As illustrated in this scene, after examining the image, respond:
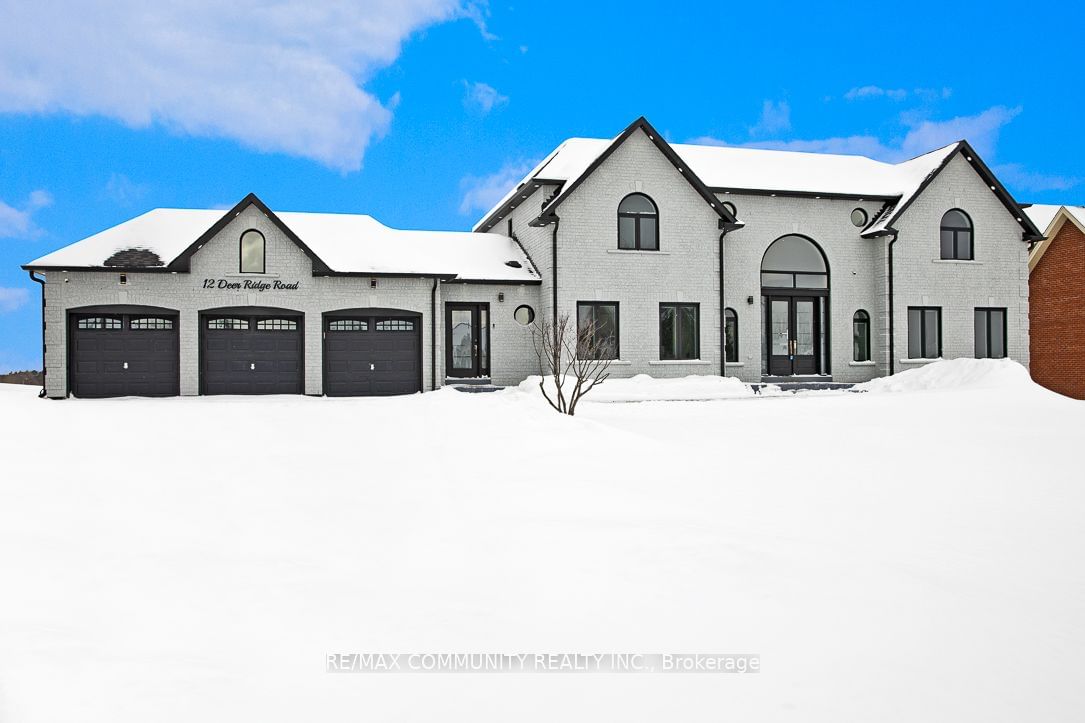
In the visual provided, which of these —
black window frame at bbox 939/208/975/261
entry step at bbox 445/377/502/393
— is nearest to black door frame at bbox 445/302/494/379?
entry step at bbox 445/377/502/393

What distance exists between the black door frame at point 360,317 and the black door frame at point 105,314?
13.0 feet

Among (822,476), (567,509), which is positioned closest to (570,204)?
(822,476)

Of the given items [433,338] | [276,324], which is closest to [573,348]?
[433,338]

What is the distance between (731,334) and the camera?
Result: 25.5 metres

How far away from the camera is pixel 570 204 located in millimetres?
23641

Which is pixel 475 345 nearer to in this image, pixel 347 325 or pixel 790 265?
pixel 347 325

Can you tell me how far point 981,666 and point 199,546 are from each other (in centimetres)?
543

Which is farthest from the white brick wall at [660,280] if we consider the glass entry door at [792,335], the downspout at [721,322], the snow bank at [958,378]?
the snow bank at [958,378]

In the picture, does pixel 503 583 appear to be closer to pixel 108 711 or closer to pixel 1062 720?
pixel 108 711

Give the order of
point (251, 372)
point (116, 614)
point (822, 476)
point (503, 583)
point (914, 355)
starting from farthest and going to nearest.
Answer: point (914, 355) < point (251, 372) < point (822, 476) < point (503, 583) < point (116, 614)

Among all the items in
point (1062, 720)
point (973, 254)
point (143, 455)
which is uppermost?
point (973, 254)

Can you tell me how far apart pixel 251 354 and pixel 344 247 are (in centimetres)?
435

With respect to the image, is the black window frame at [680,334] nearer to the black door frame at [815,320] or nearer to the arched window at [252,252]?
the black door frame at [815,320]

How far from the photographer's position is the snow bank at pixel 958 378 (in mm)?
21594
